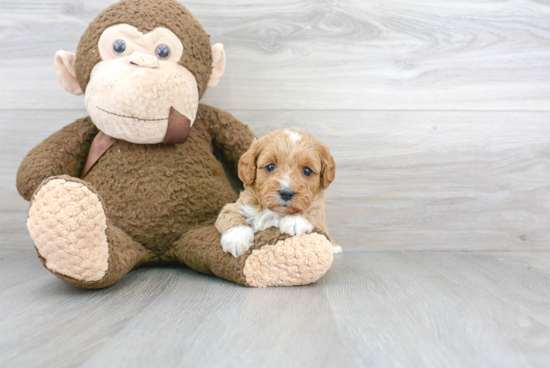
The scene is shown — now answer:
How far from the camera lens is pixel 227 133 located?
142cm

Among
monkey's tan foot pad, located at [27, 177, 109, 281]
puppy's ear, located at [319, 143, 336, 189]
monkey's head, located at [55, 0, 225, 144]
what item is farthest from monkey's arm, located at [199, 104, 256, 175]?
monkey's tan foot pad, located at [27, 177, 109, 281]

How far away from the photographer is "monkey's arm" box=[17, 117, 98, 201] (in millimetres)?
1201

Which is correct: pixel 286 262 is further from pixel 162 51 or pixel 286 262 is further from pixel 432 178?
pixel 432 178

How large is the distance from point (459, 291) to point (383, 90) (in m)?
0.83

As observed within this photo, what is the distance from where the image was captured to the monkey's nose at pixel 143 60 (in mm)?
1166

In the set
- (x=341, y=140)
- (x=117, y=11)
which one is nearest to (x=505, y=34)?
(x=341, y=140)

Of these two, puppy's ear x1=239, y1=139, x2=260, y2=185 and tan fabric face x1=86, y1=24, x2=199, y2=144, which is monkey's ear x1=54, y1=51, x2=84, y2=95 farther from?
puppy's ear x1=239, y1=139, x2=260, y2=185

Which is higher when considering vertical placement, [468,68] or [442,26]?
[442,26]

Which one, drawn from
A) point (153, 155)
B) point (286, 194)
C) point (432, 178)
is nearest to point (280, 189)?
point (286, 194)

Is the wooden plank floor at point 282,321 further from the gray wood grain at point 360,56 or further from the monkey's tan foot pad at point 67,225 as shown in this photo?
the gray wood grain at point 360,56

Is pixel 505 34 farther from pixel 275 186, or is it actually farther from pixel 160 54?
pixel 160 54

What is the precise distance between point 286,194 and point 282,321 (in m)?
0.34

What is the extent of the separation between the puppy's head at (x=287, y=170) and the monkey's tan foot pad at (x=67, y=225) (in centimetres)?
41

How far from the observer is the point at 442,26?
158 centimetres
